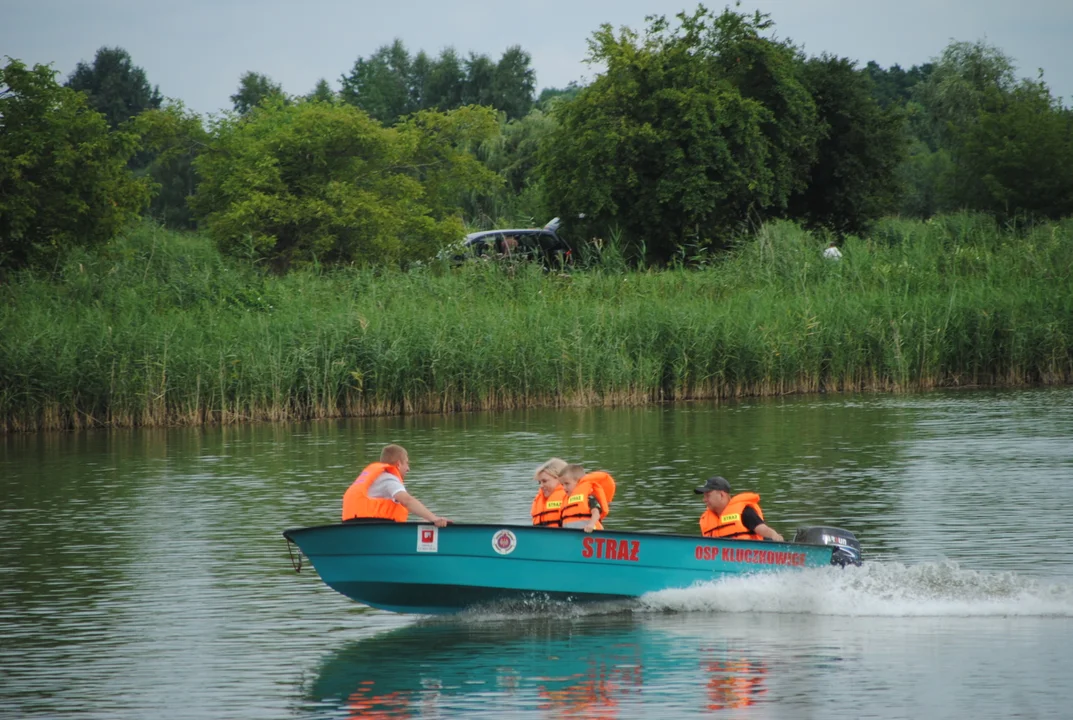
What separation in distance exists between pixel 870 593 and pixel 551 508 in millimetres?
2833

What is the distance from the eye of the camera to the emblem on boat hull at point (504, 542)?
39.3 feet

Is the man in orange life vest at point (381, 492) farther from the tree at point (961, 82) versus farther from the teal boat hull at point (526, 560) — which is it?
the tree at point (961, 82)

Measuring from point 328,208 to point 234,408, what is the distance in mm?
12195

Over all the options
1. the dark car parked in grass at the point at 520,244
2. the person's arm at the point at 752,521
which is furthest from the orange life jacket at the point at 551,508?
the dark car parked in grass at the point at 520,244

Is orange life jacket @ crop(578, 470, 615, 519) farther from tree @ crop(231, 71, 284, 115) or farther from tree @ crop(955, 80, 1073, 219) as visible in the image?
tree @ crop(231, 71, 284, 115)

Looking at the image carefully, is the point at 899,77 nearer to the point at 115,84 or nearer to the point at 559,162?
the point at 115,84

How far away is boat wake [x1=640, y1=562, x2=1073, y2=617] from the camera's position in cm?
1209

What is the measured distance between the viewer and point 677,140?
39.9 meters

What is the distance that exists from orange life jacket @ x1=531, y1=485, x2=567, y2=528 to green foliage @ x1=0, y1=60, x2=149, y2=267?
25131mm

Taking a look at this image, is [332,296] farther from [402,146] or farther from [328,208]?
[402,146]

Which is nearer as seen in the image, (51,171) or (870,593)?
(870,593)

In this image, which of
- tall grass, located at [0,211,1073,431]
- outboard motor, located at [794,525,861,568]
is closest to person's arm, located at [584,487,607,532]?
outboard motor, located at [794,525,861,568]

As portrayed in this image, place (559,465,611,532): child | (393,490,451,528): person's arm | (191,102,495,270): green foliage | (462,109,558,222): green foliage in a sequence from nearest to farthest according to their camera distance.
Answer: (393,490,451,528): person's arm < (559,465,611,532): child < (191,102,495,270): green foliage < (462,109,558,222): green foliage

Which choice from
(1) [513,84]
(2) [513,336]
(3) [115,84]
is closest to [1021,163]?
(2) [513,336]
